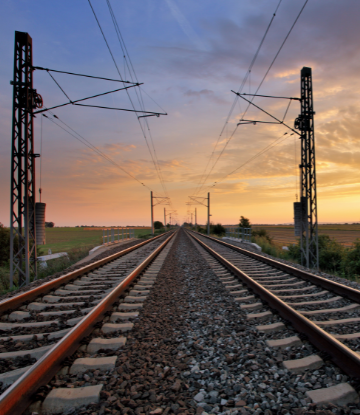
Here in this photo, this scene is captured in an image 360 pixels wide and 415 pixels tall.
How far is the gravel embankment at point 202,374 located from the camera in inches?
99.0

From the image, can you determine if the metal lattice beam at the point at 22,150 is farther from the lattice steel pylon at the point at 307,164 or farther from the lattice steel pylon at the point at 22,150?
the lattice steel pylon at the point at 307,164

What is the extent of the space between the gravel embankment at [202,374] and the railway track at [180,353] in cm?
1

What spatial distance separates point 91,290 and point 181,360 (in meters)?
3.99

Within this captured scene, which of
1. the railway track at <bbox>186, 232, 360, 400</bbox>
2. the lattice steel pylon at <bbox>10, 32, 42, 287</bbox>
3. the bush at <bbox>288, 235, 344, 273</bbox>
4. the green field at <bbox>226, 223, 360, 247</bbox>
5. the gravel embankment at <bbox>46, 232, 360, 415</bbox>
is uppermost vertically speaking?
the lattice steel pylon at <bbox>10, 32, 42, 287</bbox>

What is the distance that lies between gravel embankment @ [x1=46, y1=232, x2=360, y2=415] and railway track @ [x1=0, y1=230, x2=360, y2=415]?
0.01 metres

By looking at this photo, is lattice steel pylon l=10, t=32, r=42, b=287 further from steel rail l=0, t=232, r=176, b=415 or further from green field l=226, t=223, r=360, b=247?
green field l=226, t=223, r=360, b=247

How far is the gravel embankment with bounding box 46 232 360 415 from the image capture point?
2516 mm

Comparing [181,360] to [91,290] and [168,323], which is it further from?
[91,290]

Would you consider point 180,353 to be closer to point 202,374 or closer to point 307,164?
point 202,374

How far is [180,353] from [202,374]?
1.86 feet

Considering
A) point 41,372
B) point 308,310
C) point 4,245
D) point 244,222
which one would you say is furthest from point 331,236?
point 41,372

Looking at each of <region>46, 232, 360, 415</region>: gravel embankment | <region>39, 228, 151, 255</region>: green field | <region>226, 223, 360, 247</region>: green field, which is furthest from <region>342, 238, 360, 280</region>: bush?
<region>39, 228, 151, 255</region>: green field

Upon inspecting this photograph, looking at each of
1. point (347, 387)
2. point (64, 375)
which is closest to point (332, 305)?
point (347, 387)

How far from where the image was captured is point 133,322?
4609 mm
